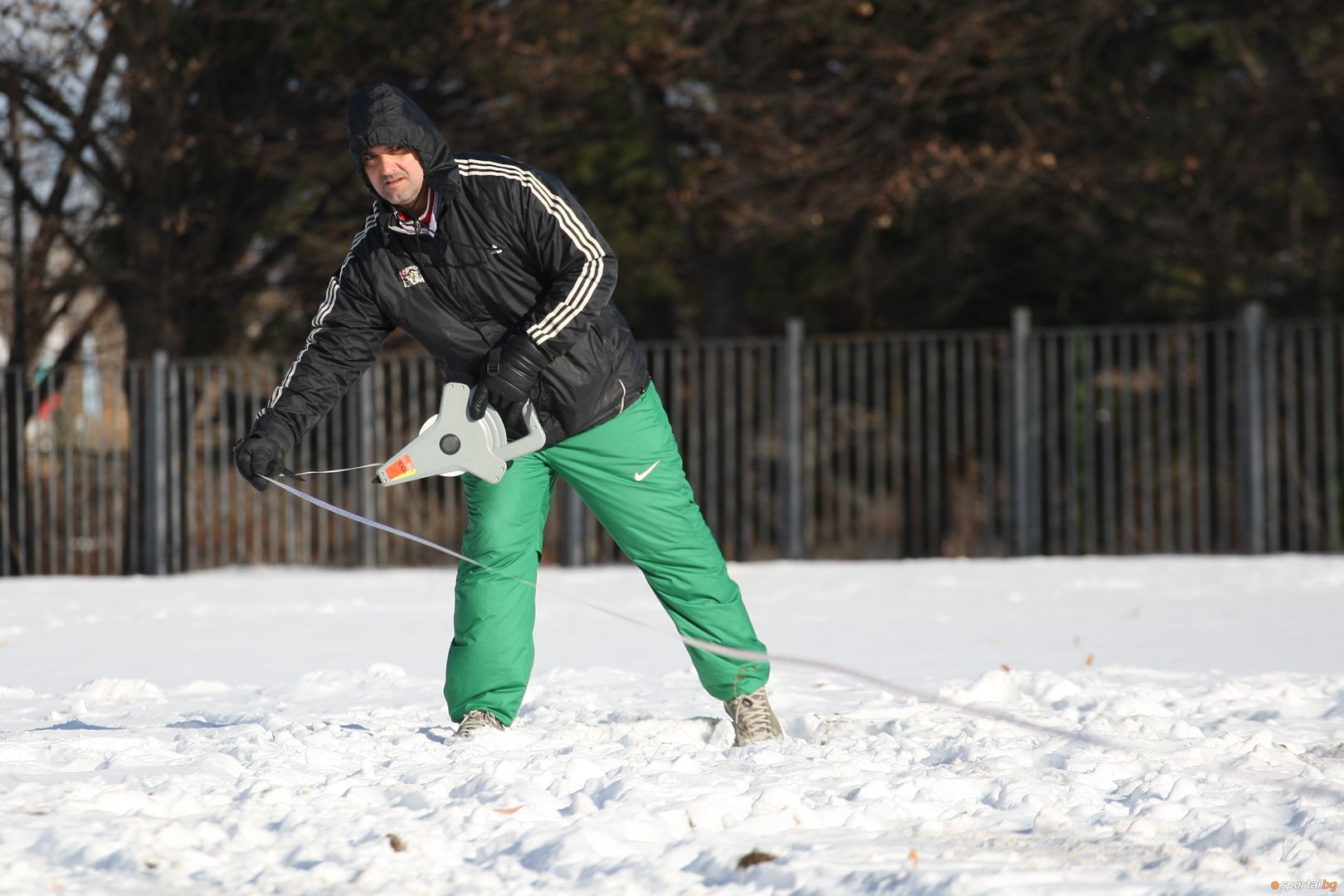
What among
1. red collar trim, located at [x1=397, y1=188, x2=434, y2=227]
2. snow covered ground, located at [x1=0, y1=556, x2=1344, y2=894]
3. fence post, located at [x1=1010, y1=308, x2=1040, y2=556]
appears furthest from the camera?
fence post, located at [x1=1010, y1=308, x2=1040, y2=556]

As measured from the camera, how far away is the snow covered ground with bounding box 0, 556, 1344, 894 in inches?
108

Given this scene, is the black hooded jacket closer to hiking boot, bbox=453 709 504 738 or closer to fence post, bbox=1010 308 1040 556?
hiking boot, bbox=453 709 504 738

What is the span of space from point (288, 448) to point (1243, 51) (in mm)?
11539

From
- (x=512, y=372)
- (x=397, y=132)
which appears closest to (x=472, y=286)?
(x=512, y=372)

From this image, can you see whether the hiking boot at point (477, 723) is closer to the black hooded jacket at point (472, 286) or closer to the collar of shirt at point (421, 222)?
the black hooded jacket at point (472, 286)

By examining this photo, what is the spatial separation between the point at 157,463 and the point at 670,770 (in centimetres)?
913

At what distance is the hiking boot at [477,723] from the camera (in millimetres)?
4004

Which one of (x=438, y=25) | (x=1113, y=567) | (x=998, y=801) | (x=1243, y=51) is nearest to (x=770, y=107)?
(x=438, y=25)

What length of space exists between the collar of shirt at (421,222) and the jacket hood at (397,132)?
50 millimetres

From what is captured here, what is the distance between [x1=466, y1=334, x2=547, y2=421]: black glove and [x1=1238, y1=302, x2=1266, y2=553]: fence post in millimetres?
8407

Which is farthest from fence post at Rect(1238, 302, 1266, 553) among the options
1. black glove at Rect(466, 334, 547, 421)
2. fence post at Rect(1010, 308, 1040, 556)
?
black glove at Rect(466, 334, 547, 421)

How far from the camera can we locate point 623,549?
4.12 meters

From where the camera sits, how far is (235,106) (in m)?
13.5

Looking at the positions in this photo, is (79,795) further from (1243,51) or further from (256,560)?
(1243,51)
